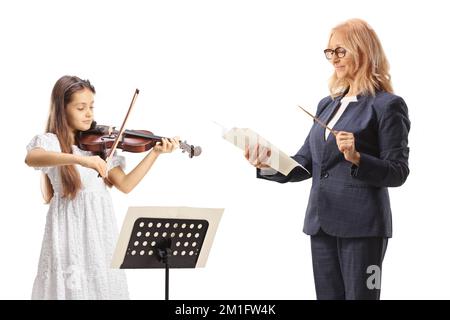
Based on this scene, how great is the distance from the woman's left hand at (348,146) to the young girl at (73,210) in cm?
78

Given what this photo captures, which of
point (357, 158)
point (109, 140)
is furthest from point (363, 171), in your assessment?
point (109, 140)

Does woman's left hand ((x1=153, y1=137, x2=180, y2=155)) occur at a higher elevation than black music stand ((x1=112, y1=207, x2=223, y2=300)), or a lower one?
higher

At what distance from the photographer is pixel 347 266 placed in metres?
2.68

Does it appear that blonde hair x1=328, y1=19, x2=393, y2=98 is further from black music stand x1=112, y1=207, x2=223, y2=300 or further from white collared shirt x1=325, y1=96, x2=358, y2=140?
A: black music stand x1=112, y1=207, x2=223, y2=300

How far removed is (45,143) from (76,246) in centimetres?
41

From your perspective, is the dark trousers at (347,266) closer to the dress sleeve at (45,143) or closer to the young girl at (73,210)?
the young girl at (73,210)

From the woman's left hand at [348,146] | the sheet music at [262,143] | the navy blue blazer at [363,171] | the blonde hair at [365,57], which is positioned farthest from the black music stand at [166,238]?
the blonde hair at [365,57]

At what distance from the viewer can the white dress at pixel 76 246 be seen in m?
2.95

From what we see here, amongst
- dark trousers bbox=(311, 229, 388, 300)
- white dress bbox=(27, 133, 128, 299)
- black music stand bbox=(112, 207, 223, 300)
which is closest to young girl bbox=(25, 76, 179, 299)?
white dress bbox=(27, 133, 128, 299)

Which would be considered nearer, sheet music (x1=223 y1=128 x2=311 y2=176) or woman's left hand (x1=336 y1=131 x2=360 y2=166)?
woman's left hand (x1=336 y1=131 x2=360 y2=166)

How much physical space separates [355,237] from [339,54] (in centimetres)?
67

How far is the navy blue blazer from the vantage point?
265 cm
